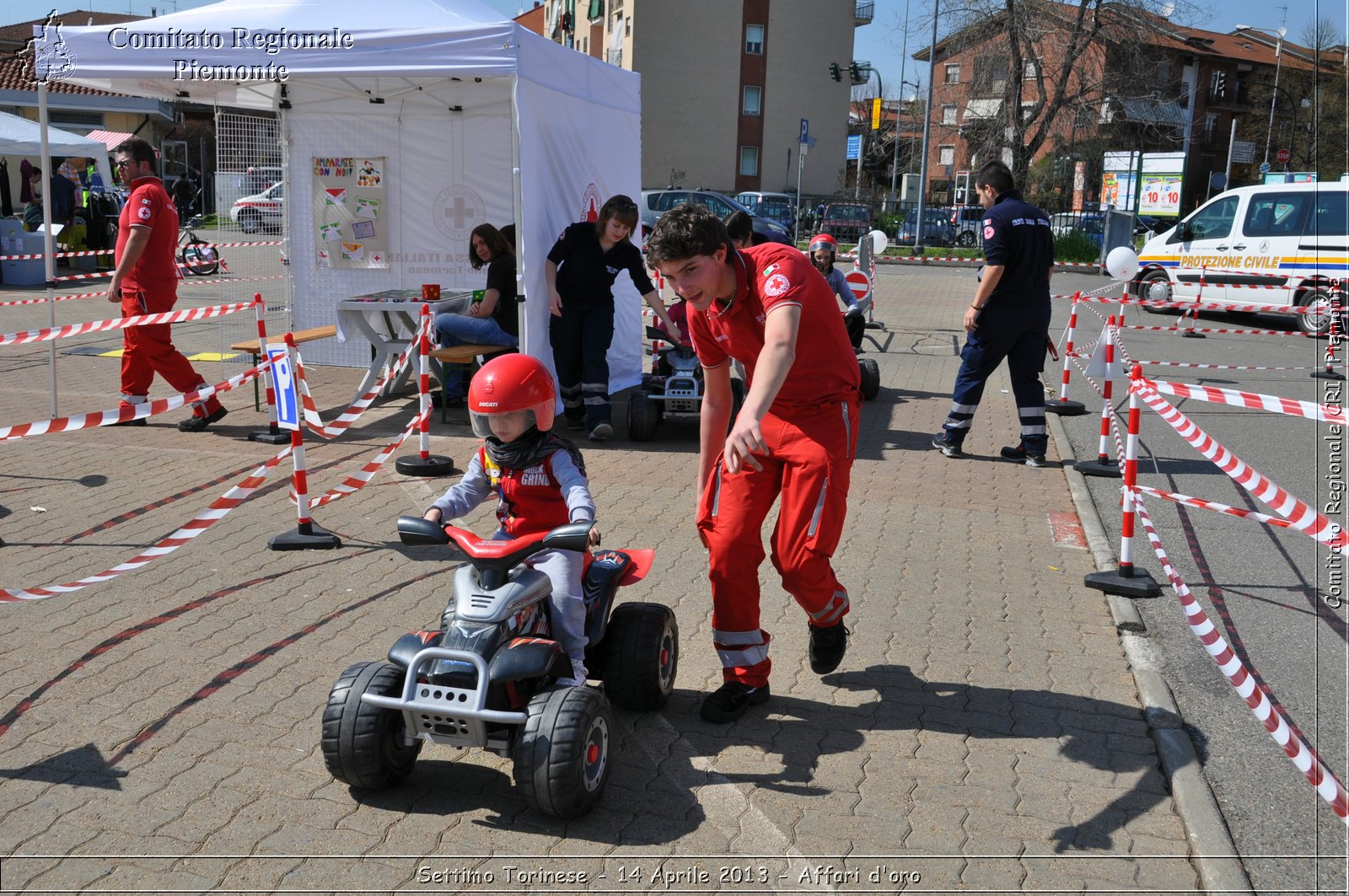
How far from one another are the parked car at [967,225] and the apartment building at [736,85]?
17459mm

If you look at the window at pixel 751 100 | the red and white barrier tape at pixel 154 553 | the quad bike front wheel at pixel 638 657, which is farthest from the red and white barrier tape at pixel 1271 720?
the window at pixel 751 100

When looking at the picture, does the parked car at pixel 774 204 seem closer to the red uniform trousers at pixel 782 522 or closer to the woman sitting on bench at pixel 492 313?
the woman sitting on bench at pixel 492 313

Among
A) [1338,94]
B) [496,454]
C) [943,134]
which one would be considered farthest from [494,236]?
[943,134]

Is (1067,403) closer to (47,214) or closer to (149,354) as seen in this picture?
(149,354)

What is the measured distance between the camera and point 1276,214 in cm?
1850

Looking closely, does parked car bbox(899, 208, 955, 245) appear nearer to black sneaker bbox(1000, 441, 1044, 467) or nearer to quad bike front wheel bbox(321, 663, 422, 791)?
black sneaker bbox(1000, 441, 1044, 467)

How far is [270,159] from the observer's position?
11.3 metres

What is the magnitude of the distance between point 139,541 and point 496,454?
3.34 m

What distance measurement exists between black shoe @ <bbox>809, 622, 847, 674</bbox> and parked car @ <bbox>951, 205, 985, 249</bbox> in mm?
35022

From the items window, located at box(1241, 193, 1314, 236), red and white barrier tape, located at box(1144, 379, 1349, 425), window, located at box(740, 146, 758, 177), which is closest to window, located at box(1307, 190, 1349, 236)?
window, located at box(1241, 193, 1314, 236)

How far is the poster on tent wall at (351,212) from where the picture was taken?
37.5 ft

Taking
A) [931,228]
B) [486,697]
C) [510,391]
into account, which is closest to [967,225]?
[931,228]

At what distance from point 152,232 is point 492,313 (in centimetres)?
278

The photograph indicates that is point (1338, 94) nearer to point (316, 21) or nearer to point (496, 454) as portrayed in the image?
point (316, 21)
